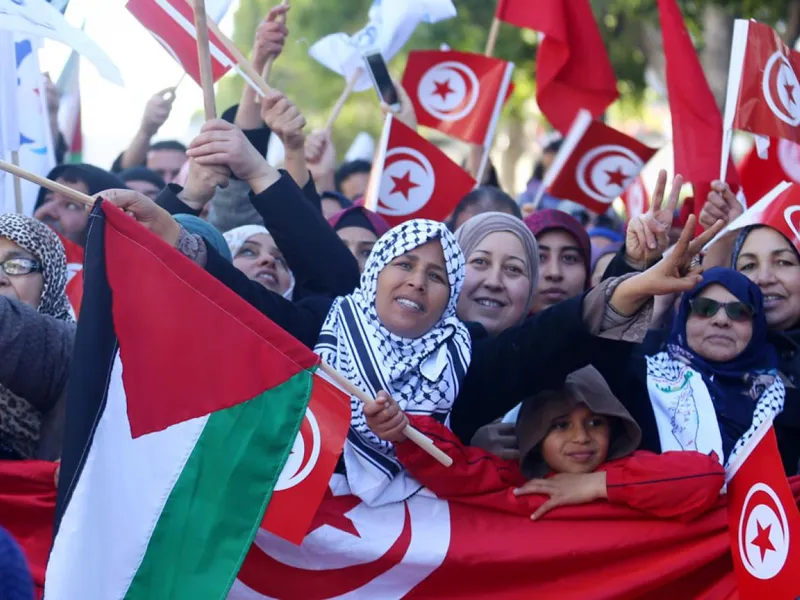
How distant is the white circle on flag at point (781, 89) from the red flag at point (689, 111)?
576 mm

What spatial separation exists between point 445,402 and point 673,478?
Answer: 672 mm

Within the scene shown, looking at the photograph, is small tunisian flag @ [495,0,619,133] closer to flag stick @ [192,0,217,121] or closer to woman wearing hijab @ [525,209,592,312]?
woman wearing hijab @ [525,209,592,312]

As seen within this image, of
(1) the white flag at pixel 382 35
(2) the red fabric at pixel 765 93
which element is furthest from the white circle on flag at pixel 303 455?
(1) the white flag at pixel 382 35

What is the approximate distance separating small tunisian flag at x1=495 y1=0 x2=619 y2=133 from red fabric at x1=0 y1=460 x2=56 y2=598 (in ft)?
13.5

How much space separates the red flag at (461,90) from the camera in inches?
289

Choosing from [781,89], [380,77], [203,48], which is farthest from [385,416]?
[380,77]

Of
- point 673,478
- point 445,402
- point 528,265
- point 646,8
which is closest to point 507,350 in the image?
point 445,402

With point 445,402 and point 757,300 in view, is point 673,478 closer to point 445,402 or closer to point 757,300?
point 445,402

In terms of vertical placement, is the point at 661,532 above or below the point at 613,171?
below

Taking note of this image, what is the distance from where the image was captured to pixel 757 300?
4.53 m

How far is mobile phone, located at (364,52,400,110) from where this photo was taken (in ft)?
21.5

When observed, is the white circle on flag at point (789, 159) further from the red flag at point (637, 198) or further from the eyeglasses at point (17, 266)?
the red flag at point (637, 198)

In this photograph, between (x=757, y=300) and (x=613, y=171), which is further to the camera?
(x=613, y=171)

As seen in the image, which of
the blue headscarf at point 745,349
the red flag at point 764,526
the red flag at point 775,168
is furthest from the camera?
the red flag at point 775,168
